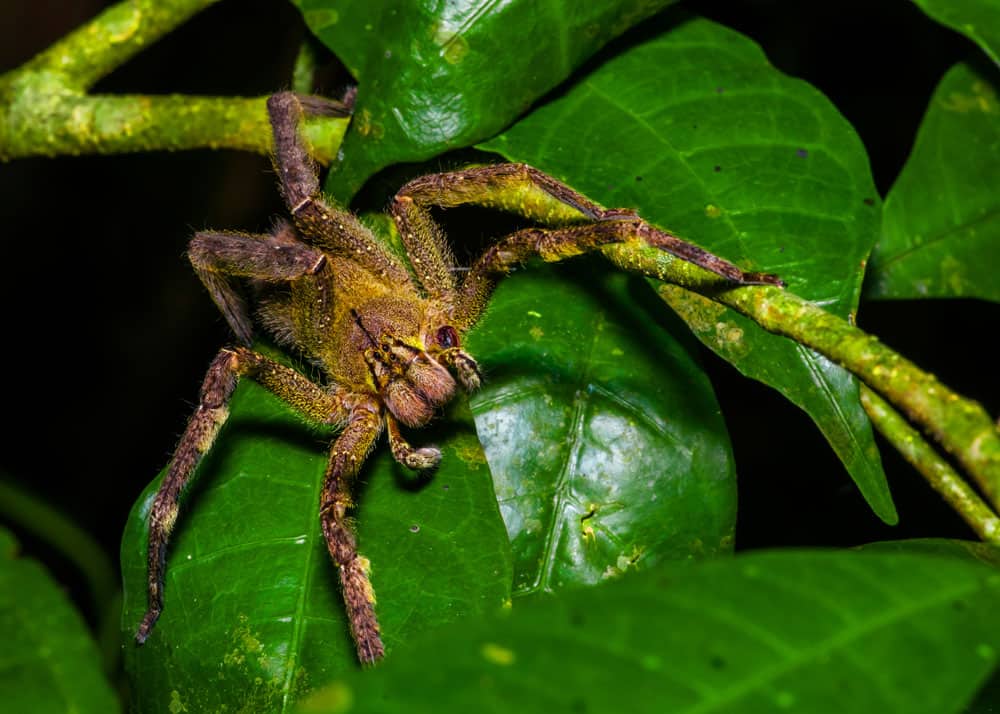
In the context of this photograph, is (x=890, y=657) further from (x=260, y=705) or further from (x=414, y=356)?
(x=414, y=356)

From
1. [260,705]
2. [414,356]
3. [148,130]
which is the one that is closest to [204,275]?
[148,130]

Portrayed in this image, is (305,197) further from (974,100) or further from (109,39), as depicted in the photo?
(974,100)

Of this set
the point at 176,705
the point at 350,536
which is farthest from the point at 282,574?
the point at 176,705

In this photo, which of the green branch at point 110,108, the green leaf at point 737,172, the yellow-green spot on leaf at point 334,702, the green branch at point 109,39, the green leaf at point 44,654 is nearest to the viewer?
the yellow-green spot on leaf at point 334,702

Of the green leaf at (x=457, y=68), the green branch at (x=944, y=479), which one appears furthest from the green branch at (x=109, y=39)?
the green branch at (x=944, y=479)

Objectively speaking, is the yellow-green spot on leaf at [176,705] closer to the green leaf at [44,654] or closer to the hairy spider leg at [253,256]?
the green leaf at [44,654]

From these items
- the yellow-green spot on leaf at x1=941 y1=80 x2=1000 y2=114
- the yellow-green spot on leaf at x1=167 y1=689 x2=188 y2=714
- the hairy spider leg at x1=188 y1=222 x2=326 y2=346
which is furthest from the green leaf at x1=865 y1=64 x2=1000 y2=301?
the yellow-green spot on leaf at x1=167 y1=689 x2=188 y2=714

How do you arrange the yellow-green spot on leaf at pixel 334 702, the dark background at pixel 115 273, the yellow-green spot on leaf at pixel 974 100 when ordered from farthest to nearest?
the dark background at pixel 115 273 < the yellow-green spot on leaf at pixel 974 100 < the yellow-green spot on leaf at pixel 334 702
